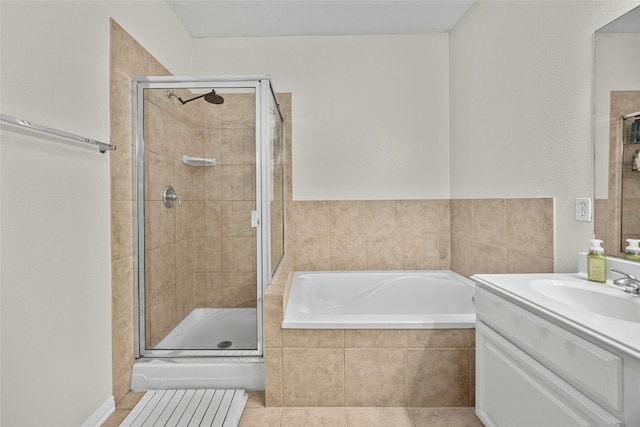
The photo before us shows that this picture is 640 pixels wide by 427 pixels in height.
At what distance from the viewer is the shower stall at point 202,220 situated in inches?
78.3

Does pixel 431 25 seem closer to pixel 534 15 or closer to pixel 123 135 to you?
pixel 534 15

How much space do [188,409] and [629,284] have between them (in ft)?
6.58

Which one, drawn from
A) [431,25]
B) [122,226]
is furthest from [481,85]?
[122,226]

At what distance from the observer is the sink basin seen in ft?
3.84

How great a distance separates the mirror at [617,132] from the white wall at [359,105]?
1.48m

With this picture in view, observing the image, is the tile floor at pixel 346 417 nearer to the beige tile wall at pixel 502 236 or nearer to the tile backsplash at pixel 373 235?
the beige tile wall at pixel 502 236

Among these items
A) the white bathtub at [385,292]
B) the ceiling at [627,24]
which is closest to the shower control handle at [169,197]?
the white bathtub at [385,292]

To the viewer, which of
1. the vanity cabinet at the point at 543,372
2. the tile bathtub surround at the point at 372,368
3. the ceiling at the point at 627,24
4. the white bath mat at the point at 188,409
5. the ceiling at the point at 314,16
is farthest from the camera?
the ceiling at the point at 314,16

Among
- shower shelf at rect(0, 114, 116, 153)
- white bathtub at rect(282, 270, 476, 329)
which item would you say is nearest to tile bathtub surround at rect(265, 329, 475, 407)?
white bathtub at rect(282, 270, 476, 329)

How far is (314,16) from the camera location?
259cm

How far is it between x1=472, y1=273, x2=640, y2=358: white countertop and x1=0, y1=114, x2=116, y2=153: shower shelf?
1.82m

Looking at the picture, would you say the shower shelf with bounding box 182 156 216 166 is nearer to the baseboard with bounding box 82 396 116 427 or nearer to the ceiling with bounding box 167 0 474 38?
the ceiling with bounding box 167 0 474 38

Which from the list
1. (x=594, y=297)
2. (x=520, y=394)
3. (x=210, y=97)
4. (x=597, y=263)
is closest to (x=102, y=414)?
(x=210, y=97)

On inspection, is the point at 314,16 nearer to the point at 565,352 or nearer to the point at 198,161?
the point at 198,161
